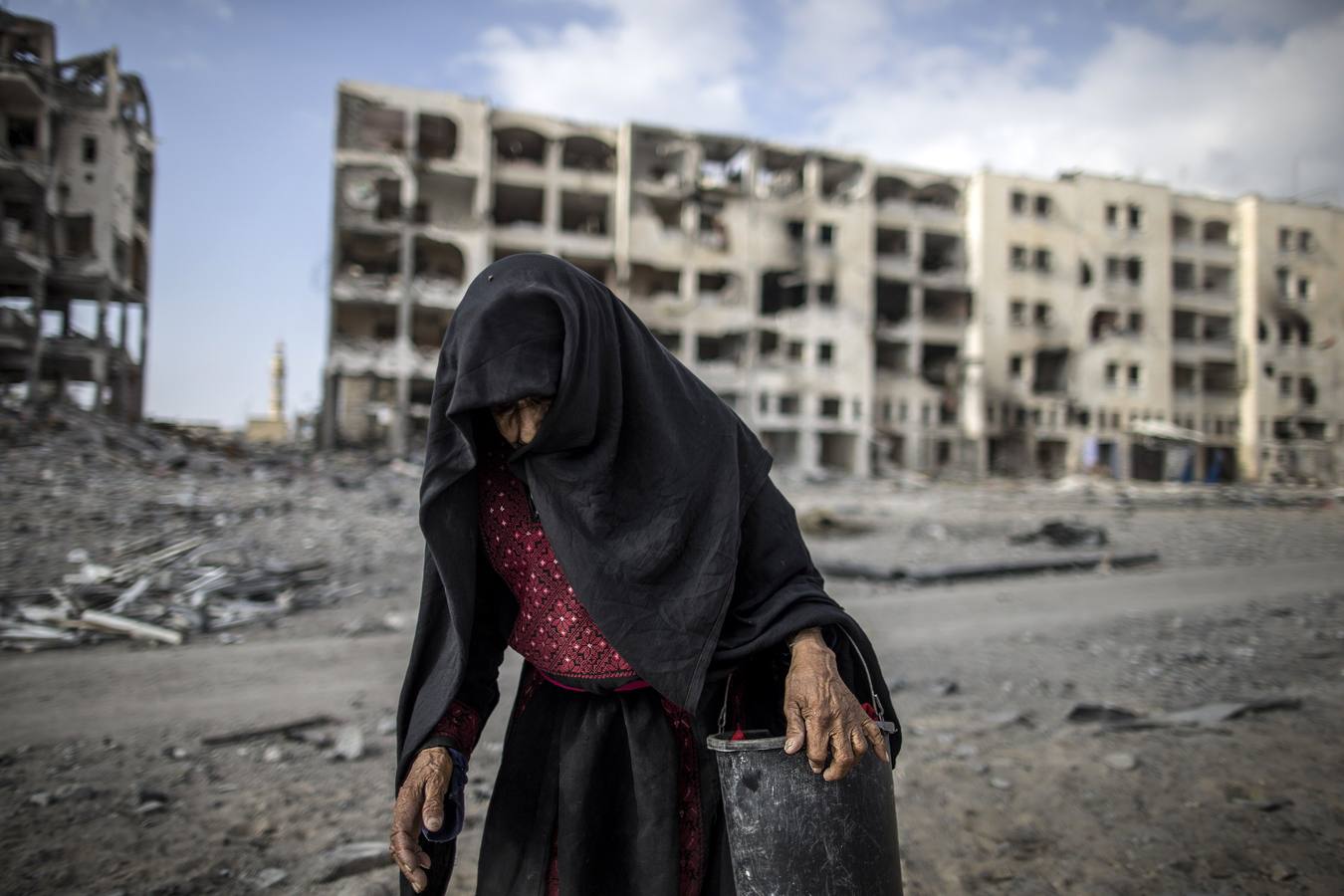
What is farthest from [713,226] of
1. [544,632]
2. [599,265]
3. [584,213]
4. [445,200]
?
[544,632]

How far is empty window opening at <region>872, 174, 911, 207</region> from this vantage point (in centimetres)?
3672

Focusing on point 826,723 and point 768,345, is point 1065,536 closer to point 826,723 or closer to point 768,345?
point 826,723

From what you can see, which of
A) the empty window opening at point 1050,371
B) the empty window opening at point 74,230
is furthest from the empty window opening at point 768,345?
the empty window opening at point 74,230

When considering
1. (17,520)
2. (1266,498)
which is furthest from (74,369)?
(1266,498)

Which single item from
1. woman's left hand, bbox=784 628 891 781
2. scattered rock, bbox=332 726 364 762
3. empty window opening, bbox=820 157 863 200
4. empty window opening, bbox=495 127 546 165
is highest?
empty window opening, bbox=820 157 863 200

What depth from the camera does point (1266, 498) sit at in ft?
64.3

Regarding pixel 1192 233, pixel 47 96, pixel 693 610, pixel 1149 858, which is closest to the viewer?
pixel 693 610

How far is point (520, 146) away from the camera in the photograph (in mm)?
32625

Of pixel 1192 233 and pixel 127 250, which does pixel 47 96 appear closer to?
pixel 127 250

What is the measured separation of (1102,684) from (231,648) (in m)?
6.79

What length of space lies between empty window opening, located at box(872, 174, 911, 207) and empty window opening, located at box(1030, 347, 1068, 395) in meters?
10.6

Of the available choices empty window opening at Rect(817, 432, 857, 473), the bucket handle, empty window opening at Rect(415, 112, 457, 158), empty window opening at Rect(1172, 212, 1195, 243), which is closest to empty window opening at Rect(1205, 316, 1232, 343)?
empty window opening at Rect(1172, 212, 1195, 243)

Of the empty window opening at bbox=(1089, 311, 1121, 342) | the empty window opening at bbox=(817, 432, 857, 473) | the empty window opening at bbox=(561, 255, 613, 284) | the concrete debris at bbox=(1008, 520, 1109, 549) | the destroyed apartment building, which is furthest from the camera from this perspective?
the empty window opening at bbox=(1089, 311, 1121, 342)

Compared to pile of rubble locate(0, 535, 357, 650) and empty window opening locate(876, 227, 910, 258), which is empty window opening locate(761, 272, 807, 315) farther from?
pile of rubble locate(0, 535, 357, 650)
